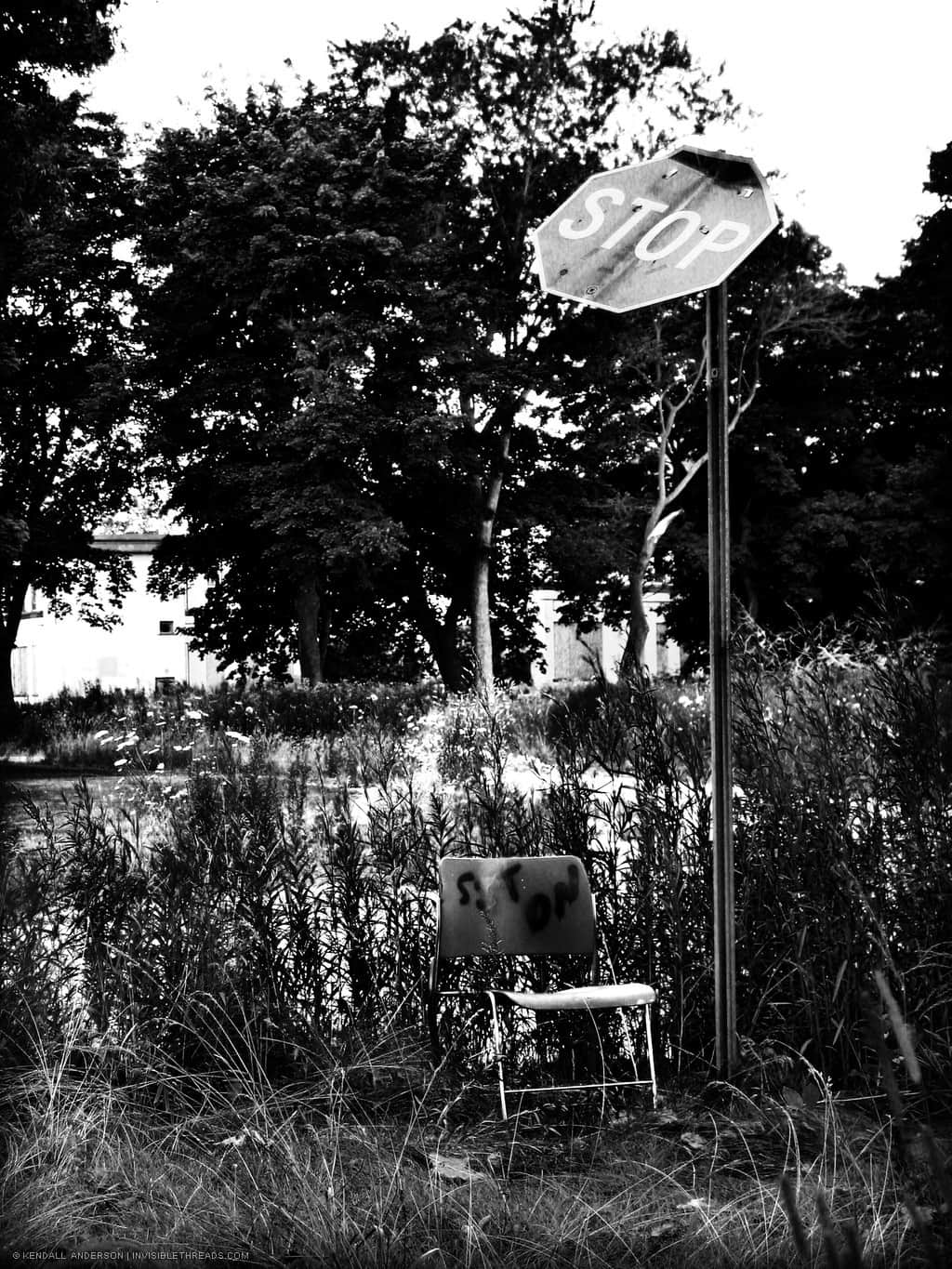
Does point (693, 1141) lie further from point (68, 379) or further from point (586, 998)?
point (68, 379)

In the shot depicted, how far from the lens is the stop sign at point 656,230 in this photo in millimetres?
3109

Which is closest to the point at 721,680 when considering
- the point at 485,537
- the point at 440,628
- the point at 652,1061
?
the point at 652,1061

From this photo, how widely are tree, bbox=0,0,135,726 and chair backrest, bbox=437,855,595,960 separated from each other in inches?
757

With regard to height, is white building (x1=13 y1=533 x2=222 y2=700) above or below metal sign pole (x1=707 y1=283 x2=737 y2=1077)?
above

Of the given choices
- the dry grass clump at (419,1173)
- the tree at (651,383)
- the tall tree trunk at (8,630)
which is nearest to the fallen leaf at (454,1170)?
the dry grass clump at (419,1173)

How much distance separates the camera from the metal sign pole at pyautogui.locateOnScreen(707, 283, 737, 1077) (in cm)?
338

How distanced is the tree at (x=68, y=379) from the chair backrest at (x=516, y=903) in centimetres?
1922

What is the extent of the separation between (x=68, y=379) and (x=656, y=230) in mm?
26860

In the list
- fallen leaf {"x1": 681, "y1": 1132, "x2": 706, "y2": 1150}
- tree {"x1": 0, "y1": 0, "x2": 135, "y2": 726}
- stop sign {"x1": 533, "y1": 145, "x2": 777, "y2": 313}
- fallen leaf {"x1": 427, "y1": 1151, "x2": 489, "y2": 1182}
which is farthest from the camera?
tree {"x1": 0, "y1": 0, "x2": 135, "y2": 726}

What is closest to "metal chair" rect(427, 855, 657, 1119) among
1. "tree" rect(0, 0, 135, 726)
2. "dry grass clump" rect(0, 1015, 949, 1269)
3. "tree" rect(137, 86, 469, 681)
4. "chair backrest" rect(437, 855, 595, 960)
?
"chair backrest" rect(437, 855, 595, 960)

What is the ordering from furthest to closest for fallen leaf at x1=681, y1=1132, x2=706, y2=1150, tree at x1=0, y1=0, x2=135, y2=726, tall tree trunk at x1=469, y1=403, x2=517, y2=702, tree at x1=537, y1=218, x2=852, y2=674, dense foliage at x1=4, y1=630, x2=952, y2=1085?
tree at x1=537, y1=218, x2=852, y2=674, tall tree trunk at x1=469, y1=403, x2=517, y2=702, tree at x1=0, y1=0, x2=135, y2=726, dense foliage at x1=4, y1=630, x2=952, y2=1085, fallen leaf at x1=681, y1=1132, x2=706, y2=1150

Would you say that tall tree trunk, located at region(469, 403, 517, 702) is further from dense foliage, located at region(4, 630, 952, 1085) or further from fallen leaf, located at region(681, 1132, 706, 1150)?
fallen leaf, located at region(681, 1132, 706, 1150)

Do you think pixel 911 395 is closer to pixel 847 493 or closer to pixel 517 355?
pixel 847 493

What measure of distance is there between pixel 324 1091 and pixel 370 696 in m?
14.4
